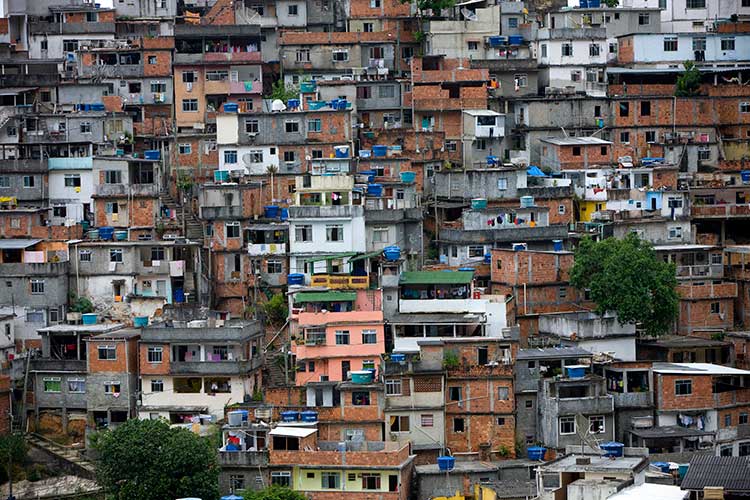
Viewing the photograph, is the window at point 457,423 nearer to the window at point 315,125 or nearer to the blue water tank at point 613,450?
the blue water tank at point 613,450

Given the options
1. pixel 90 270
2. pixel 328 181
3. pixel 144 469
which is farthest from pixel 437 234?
pixel 144 469

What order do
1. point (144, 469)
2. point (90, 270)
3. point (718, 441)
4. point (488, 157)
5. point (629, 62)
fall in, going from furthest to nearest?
point (629, 62) < point (488, 157) < point (90, 270) < point (718, 441) < point (144, 469)

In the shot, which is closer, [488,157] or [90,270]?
[90,270]

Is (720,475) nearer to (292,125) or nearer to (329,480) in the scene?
(329,480)

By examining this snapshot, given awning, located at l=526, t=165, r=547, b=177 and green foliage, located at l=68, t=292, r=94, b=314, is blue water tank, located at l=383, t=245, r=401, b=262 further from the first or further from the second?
green foliage, located at l=68, t=292, r=94, b=314

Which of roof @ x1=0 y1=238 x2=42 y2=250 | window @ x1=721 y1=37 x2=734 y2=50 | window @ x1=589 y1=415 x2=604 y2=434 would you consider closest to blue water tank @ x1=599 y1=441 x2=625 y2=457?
window @ x1=589 y1=415 x2=604 y2=434

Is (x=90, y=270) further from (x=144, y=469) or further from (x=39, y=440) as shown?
(x=144, y=469)
